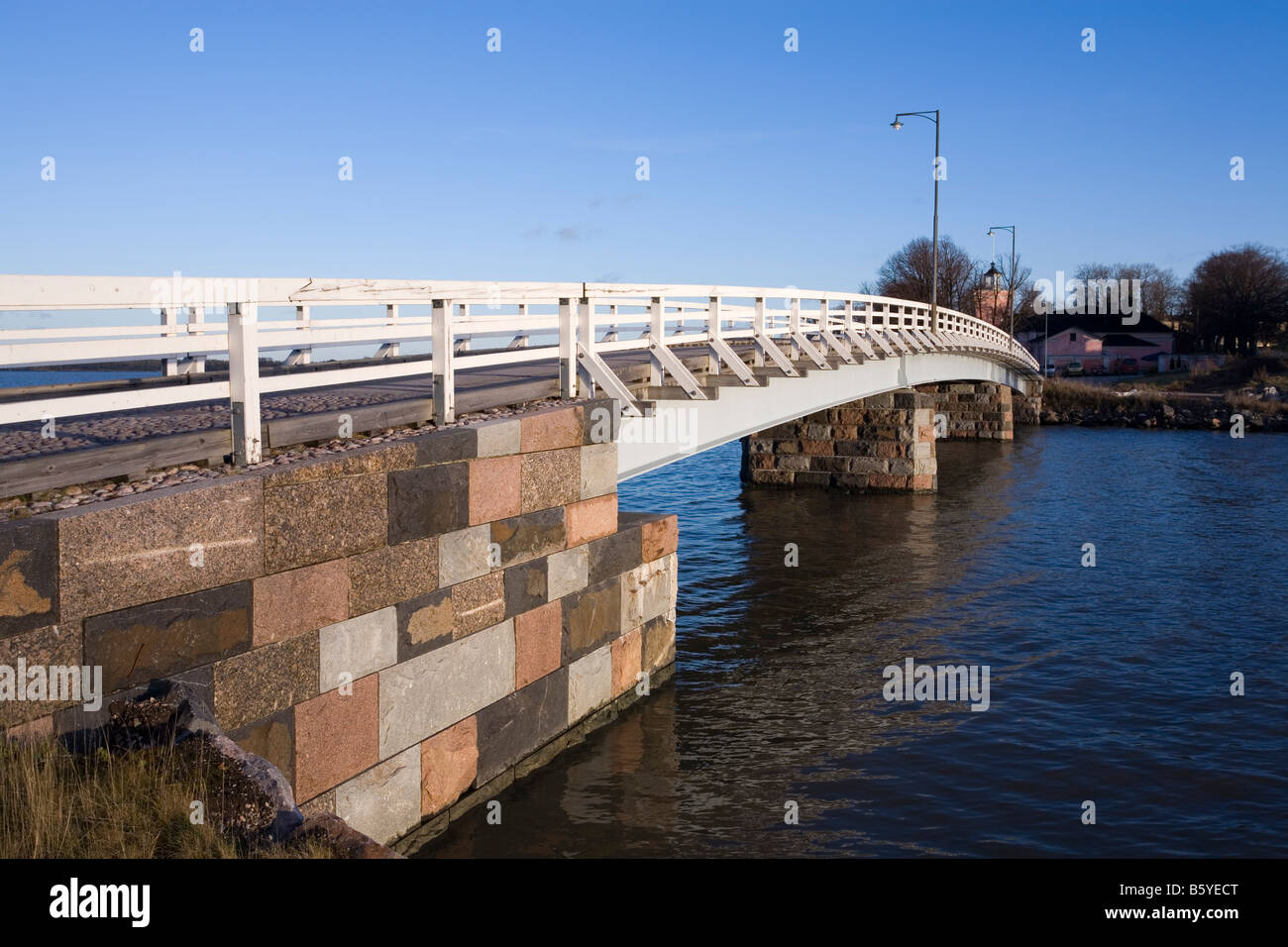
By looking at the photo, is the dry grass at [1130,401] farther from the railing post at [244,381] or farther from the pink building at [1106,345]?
the railing post at [244,381]

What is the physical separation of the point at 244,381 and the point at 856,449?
2298 centimetres

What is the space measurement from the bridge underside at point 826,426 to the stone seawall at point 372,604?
214cm

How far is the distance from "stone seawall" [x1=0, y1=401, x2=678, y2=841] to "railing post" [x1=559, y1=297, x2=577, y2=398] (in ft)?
1.11

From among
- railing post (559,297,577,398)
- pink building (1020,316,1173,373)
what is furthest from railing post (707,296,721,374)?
pink building (1020,316,1173,373)

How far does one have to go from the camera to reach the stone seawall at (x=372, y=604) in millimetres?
→ 5191

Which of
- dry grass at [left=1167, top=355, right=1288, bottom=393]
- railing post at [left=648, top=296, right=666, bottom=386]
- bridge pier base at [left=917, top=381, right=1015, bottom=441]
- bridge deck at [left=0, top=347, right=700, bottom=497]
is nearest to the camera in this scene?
bridge deck at [left=0, top=347, right=700, bottom=497]

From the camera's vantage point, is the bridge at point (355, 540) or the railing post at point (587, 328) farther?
the railing post at point (587, 328)

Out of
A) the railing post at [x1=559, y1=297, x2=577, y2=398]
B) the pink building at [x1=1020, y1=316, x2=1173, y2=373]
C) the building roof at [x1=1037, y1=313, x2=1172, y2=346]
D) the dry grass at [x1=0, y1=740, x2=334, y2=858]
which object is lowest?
the dry grass at [x1=0, y1=740, x2=334, y2=858]

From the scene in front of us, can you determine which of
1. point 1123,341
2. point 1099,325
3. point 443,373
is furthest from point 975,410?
point 1099,325

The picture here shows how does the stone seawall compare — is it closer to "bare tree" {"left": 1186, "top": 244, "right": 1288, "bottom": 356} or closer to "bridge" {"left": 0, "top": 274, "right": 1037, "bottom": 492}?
"bridge" {"left": 0, "top": 274, "right": 1037, "bottom": 492}

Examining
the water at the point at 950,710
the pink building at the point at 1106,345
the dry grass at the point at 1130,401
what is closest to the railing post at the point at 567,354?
the water at the point at 950,710

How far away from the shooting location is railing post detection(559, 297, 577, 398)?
981 centimetres

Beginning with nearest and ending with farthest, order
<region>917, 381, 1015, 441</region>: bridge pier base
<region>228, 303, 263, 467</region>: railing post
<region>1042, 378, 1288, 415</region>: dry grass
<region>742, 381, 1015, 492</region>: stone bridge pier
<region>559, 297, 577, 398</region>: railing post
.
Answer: <region>228, 303, 263, 467</region>: railing post, <region>559, 297, 577, 398</region>: railing post, <region>742, 381, 1015, 492</region>: stone bridge pier, <region>917, 381, 1015, 441</region>: bridge pier base, <region>1042, 378, 1288, 415</region>: dry grass

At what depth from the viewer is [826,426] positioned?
2889cm
